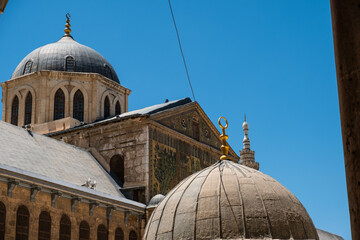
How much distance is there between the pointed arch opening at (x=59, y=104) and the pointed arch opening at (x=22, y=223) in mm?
11869

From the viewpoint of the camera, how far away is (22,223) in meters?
19.1

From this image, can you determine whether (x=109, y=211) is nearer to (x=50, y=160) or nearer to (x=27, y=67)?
(x=50, y=160)

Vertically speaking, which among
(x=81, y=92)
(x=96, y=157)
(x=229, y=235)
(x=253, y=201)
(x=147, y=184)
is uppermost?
(x=81, y=92)

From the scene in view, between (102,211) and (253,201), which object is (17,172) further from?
(253,201)

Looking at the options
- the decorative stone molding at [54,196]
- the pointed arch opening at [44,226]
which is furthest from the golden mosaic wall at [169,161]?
the pointed arch opening at [44,226]

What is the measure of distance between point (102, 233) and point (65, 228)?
6.51ft

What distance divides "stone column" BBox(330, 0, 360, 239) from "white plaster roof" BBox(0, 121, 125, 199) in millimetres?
16805

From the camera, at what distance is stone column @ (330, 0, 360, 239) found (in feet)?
10.6

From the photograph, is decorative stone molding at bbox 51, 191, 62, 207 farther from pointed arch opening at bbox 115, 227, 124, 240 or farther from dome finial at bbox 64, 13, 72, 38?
dome finial at bbox 64, 13, 72, 38

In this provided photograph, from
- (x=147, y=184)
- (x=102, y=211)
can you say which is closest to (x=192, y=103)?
(x=147, y=184)

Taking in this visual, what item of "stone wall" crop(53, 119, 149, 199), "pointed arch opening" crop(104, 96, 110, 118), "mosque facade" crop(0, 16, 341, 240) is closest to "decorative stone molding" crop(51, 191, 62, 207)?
"mosque facade" crop(0, 16, 341, 240)

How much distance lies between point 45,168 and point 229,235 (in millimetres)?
14482

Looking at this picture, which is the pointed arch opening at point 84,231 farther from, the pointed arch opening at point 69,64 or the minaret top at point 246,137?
the minaret top at point 246,137

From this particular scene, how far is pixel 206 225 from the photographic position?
30.5ft
